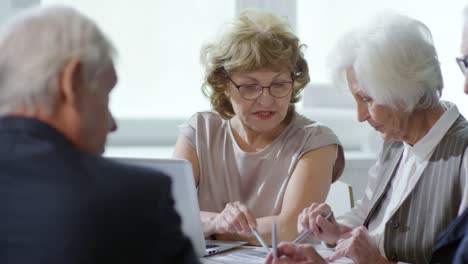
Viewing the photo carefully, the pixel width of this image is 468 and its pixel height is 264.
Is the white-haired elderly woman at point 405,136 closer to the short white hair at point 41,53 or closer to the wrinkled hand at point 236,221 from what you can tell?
the wrinkled hand at point 236,221

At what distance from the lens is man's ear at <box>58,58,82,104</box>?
119cm

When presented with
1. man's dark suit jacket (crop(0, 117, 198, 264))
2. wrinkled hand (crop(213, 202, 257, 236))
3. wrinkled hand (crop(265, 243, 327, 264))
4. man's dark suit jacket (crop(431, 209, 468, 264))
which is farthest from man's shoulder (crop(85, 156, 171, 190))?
wrinkled hand (crop(213, 202, 257, 236))

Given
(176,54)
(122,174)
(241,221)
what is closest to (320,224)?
(241,221)

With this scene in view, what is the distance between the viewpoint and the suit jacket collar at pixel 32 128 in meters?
1.17

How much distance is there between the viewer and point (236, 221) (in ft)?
7.55

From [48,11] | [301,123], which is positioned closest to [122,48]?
[301,123]

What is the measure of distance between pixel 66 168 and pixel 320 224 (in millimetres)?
1267

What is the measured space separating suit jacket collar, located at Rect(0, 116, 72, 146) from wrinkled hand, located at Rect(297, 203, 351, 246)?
1.22 meters

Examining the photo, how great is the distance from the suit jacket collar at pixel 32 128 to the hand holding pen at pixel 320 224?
122 cm

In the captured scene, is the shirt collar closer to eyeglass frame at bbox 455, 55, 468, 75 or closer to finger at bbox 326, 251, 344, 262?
eyeglass frame at bbox 455, 55, 468, 75

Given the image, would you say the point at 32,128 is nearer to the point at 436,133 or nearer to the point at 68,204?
the point at 68,204

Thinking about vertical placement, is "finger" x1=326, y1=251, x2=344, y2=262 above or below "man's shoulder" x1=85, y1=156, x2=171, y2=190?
below

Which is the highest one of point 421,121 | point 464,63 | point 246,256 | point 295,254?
→ point 464,63

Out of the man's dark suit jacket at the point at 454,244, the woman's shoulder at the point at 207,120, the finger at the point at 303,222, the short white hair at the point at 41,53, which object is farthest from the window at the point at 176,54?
the short white hair at the point at 41,53
